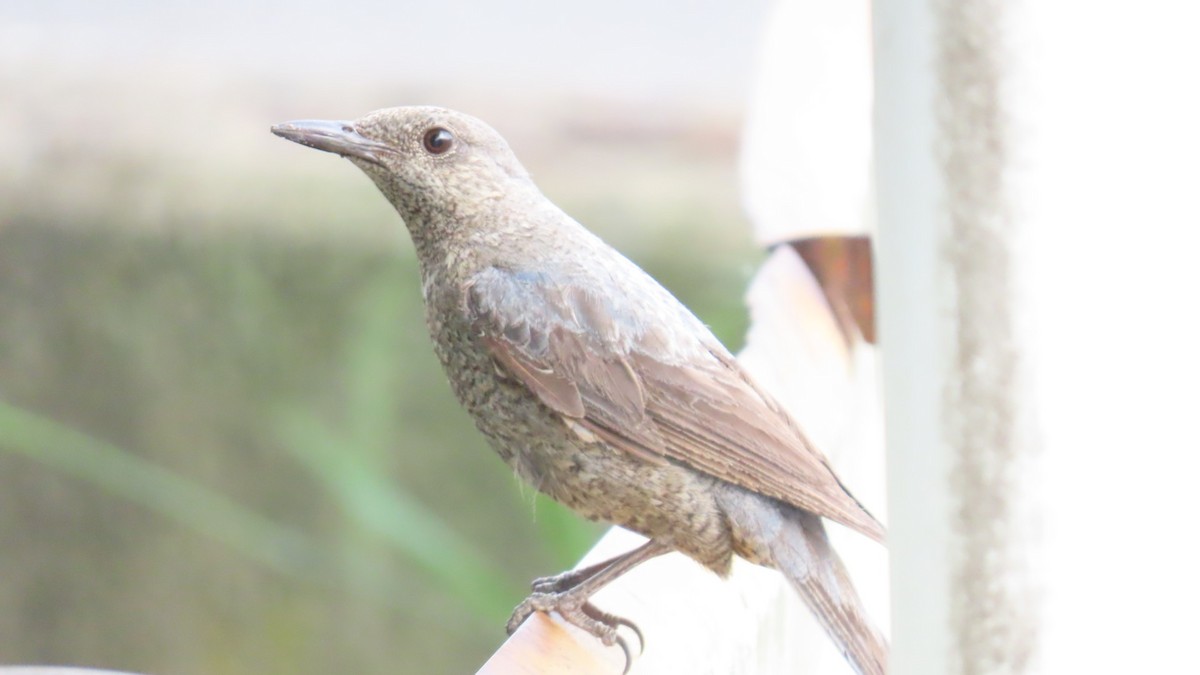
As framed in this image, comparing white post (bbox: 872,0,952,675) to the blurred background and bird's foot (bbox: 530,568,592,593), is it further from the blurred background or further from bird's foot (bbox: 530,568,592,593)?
the blurred background

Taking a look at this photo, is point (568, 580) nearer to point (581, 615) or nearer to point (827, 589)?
point (581, 615)

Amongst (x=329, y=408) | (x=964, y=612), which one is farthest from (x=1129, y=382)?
(x=329, y=408)

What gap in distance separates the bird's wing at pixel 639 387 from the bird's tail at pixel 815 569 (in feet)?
0.14

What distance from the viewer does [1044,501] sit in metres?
0.71

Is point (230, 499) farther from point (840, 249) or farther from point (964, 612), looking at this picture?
point (964, 612)

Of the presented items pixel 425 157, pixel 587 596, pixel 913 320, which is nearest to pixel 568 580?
pixel 587 596

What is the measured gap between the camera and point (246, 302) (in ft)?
15.0

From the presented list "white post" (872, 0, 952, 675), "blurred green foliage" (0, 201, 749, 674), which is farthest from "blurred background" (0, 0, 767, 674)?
"white post" (872, 0, 952, 675)

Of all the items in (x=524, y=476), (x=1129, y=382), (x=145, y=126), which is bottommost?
(x=524, y=476)

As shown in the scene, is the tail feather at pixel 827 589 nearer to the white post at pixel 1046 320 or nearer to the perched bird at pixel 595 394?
the perched bird at pixel 595 394

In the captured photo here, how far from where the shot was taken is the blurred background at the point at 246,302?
4.46 meters

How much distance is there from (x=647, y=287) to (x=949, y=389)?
1139 mm

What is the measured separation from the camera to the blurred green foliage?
4441mm

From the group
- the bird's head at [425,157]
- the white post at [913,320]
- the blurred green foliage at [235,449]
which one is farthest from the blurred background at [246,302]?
the white post at [913,320]
